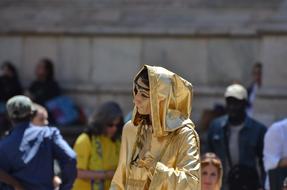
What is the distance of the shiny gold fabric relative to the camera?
675cm

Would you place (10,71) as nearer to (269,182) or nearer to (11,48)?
(11,48)

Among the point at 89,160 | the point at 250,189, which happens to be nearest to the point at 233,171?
the point at 250,189

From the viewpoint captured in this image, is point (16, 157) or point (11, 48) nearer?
point (16, 157)

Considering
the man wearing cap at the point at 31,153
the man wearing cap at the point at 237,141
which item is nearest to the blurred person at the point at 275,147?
the man wearing cap at the point at 237,141

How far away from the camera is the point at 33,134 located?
8.91m

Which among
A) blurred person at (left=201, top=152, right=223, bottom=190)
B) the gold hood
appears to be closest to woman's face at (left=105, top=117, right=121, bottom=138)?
blurred person at (left=201, top=152, right=223, bottom=190)

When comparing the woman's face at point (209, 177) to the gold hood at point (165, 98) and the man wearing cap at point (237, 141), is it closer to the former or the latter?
the man wearing cap at point (237, 141)

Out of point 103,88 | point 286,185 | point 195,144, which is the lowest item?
point 103,88

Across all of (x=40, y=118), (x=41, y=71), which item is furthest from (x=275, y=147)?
(x=41, y=71)

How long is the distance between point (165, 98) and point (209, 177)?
6.95ft

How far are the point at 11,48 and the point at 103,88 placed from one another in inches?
60.6

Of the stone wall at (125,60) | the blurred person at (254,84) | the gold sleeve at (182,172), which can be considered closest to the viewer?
the gold sleeve at (182,172)

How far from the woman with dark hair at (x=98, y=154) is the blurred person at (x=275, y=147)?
3.99 ft

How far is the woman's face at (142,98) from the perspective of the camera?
693 cm
